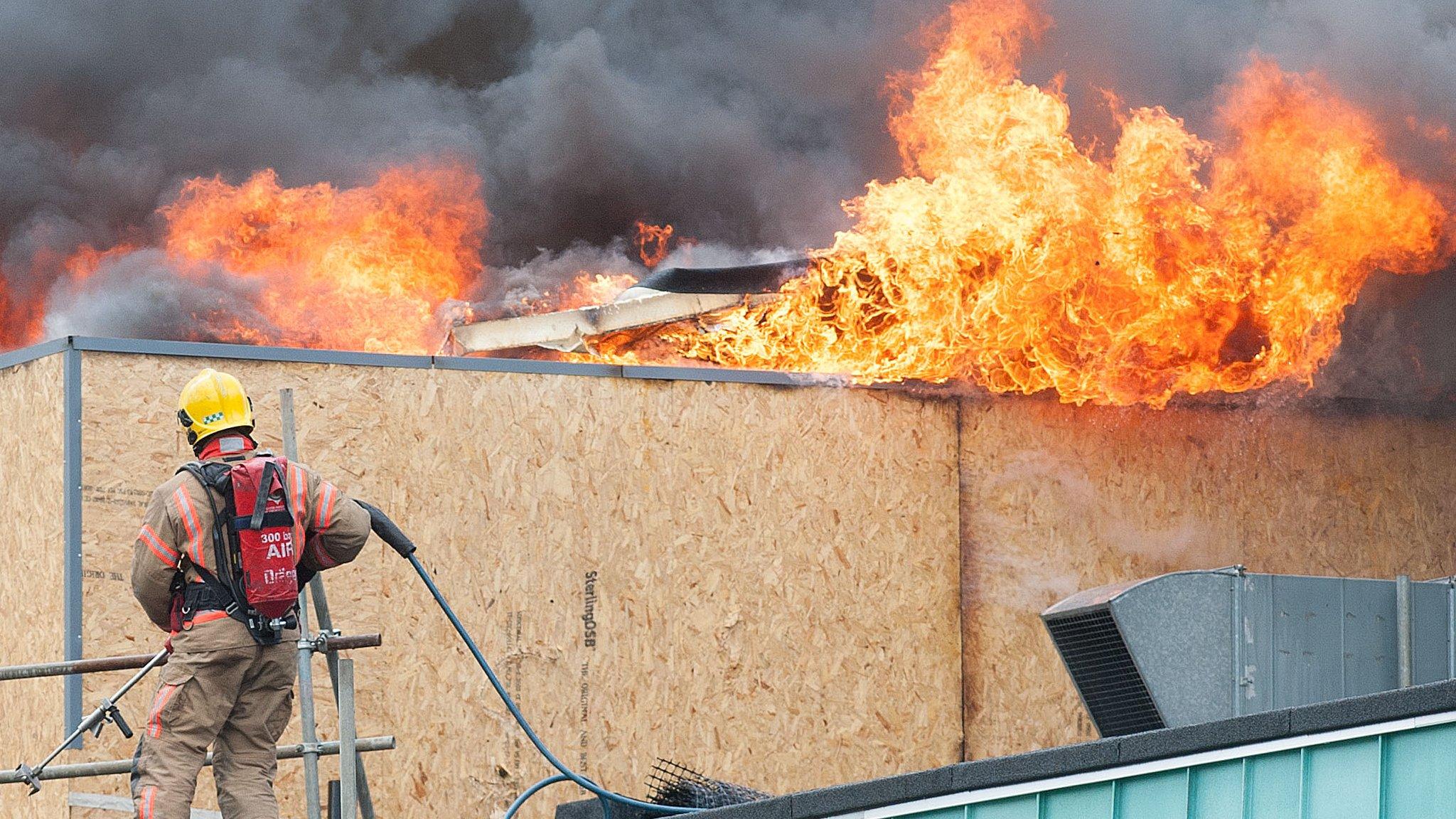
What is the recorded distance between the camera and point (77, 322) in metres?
14.4

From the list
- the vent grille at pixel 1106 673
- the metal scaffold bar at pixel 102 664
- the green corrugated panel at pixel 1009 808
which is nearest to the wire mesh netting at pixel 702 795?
the metal scaffold bar at pixel 102 664

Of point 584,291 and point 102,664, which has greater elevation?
point 584,291

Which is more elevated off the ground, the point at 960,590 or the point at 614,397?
the point at 614,397

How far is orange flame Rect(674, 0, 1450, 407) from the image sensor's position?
9.01 meters

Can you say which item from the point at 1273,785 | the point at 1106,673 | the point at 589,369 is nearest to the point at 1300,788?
the point at 1273,785

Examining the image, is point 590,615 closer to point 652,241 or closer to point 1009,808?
point 1009,808

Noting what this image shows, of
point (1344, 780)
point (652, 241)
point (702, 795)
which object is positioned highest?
point (652, 241)

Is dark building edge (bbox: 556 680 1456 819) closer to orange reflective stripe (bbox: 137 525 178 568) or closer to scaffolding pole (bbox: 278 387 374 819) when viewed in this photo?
scaffolding pole (bbox: 278 387 374 819)

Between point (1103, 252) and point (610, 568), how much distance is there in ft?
11.1

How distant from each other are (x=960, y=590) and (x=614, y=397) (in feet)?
8.18

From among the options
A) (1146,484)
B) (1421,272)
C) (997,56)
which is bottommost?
(1146,484)

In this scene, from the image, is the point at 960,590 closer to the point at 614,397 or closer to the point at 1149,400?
the point at 1149,400

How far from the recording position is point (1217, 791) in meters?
4.27

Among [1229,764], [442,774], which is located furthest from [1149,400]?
[1229,764]
